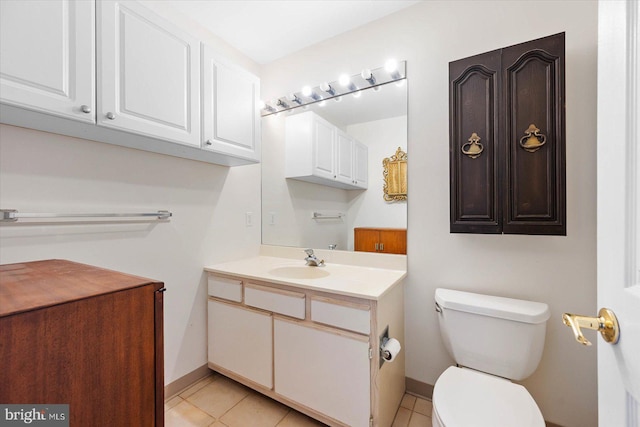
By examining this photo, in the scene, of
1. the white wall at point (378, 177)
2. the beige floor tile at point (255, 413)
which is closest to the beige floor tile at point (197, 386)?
the beige floor tile at point (255, 413)

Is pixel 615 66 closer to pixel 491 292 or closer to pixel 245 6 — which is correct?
pixel 491 292

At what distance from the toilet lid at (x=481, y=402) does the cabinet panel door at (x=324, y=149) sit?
140 cm

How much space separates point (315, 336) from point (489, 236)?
3.57 feet

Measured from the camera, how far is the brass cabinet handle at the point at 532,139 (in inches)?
49.4

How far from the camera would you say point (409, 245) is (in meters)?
1.72

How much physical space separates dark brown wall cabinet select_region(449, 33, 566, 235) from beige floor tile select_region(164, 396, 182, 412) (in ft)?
6.31

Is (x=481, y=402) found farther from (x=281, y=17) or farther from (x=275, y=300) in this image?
(x=281, y=17)

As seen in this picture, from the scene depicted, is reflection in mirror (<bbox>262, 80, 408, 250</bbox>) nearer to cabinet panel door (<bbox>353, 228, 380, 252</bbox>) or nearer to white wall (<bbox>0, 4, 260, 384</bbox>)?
cabinet panel door (<bbox>353, 228, 380, 252</bbox>)

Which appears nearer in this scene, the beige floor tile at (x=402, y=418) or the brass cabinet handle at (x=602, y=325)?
the brass cabinet handle at (x=602, y=325)

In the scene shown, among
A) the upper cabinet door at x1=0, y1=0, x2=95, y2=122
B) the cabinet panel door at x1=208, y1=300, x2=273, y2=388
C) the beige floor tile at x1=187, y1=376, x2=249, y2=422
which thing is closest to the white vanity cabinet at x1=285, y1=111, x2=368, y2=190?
the cabinet panel door at x1=208, y1=300, x2=273, y2=388

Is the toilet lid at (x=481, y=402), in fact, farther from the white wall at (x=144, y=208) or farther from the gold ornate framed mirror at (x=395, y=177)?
the white wall at (x=144, y=208)

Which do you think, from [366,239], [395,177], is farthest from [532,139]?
[366,239]

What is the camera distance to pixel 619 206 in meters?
0.49

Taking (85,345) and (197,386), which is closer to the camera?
(85,345)
